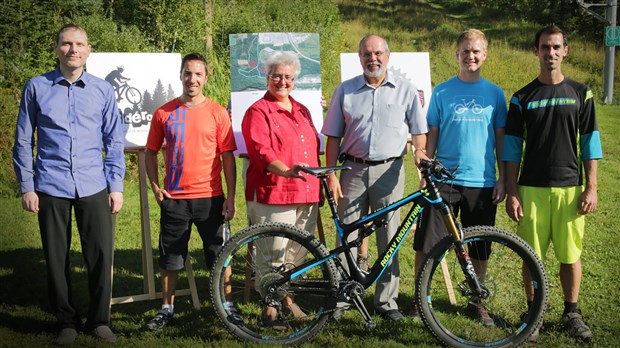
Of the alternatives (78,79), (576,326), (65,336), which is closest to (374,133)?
(576,326)

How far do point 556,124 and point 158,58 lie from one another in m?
2.94

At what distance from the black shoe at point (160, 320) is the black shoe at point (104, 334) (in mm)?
256

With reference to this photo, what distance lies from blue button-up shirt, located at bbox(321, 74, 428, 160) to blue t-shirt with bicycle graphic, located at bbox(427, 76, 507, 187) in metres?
0.18

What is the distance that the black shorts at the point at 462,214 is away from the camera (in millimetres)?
3914

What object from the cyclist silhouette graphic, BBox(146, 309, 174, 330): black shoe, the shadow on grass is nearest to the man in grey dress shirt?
the shadow on grass

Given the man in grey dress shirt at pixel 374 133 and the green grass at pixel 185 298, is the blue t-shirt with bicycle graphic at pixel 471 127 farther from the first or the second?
the green grass at pixel 185 298

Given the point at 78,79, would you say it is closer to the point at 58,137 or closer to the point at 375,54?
the point at 58,137

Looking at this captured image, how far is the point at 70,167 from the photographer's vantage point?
3639 millimetres

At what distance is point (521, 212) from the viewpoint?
3.83 m

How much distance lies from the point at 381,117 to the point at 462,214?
0.83 metres

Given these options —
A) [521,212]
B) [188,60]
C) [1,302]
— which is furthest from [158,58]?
[521,212]

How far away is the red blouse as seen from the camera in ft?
12.5

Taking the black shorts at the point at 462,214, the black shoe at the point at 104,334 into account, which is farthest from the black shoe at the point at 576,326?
the black shoe at the point at 104,334

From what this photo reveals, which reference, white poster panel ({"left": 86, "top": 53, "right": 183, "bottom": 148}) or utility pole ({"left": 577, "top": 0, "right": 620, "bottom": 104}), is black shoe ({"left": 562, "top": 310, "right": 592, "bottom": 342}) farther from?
utility pole ({"left": 577, "top": 0, "right": 620, "bottom": 104})
